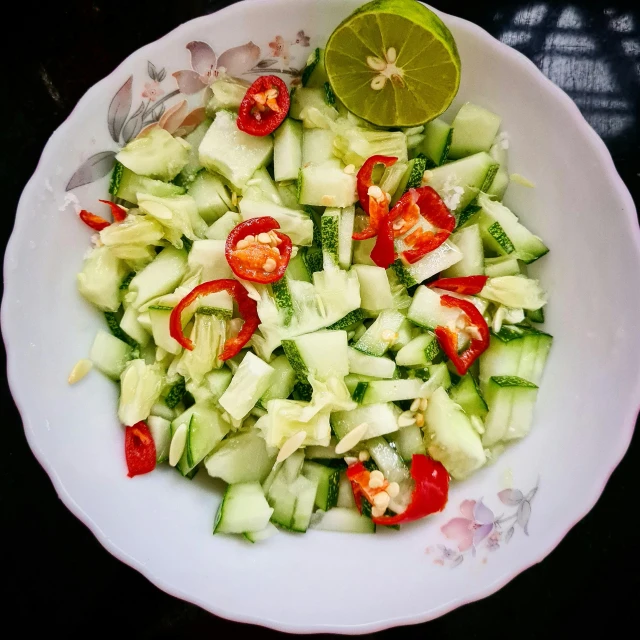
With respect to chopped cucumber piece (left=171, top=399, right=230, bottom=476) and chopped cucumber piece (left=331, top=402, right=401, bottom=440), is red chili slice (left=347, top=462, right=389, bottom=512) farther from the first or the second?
chopped cucumber piece (left=171, top=399, right=230, bottom=476)

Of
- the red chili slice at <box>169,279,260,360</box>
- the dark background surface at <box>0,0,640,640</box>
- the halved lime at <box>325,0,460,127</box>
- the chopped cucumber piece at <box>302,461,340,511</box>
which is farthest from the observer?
the dark background surface at <box>0,0,640,640</box>

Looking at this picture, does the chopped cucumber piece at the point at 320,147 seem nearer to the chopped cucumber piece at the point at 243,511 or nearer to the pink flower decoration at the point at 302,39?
the pink flower decoration at the point at 302,39

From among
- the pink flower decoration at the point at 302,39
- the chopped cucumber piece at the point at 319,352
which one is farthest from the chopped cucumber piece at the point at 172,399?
the pink flower decoration at the point at 302,39

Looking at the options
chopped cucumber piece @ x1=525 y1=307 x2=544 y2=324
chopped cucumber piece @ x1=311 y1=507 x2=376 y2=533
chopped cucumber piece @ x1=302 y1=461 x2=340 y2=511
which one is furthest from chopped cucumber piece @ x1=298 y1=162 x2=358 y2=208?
chopped cucumber piece @ x1=311 y1=507 x2=376 y2=533

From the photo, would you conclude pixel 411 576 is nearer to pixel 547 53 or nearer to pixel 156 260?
pixel 156 260

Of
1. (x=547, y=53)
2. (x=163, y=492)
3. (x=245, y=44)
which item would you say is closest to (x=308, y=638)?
(x=163, y=492)

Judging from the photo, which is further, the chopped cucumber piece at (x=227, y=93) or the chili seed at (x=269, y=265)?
the chopped cucumber piece at (x=227, y=93)
